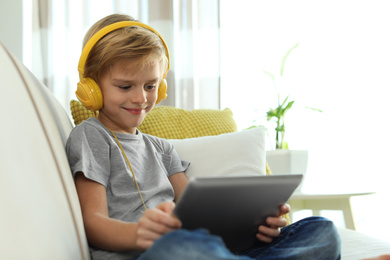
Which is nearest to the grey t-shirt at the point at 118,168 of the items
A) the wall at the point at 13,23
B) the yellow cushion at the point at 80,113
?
the yellow cushion at the point at 80,113

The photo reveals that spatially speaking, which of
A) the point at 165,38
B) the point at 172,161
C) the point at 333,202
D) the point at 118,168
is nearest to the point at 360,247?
the point at 172,161

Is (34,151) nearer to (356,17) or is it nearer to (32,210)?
(32,210)

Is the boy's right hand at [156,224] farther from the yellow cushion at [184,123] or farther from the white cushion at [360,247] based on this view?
the yellow cushion at [184,123]

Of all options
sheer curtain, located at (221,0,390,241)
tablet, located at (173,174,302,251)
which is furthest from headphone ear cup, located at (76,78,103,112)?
sheer curtain, located at (221,0,390,241)

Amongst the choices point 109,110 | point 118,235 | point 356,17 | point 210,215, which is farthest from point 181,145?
point 356,17

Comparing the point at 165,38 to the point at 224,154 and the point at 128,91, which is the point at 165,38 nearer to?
the point at 224,154

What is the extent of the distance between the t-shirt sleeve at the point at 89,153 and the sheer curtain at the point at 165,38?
1672 millimetres

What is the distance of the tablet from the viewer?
0.64m

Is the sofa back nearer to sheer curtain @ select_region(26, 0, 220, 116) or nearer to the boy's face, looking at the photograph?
the boy's face

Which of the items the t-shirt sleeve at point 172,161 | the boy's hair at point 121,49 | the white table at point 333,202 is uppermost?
the boy's hair at point 121,49

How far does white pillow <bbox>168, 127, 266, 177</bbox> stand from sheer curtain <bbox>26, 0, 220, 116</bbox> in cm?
136

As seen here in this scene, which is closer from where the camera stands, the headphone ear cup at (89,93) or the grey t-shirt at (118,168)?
the grey t-shirt at (118,168)

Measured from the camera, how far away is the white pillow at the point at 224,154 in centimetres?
129

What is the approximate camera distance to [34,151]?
762 mm
